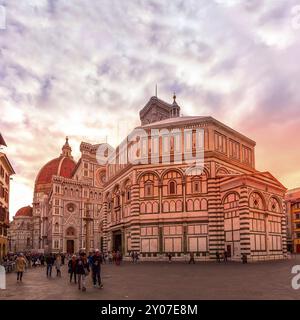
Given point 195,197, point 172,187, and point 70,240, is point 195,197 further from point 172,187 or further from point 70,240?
point 70,240

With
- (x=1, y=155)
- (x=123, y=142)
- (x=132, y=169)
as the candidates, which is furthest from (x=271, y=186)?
(x=1, y=155)

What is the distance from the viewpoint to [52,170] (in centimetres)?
13775

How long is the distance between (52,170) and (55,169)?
1742 millimetres

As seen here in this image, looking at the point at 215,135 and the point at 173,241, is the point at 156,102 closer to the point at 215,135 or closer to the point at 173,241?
the point at 215,135

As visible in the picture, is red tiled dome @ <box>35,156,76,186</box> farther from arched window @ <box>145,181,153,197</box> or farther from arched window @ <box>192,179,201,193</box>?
arched window @ <box>192,179,201,193</box>

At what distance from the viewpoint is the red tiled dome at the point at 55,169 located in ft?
438

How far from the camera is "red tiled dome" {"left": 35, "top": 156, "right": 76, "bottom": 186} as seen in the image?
13338 cm

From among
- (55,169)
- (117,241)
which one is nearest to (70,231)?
(55,169)

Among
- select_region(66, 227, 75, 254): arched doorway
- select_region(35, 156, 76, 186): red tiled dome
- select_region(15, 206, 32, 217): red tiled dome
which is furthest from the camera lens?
select_region(15, 206, 32, 217): red tiled dome

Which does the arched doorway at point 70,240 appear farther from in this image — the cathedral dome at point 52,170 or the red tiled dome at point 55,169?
the cathedral dome at point 52,170

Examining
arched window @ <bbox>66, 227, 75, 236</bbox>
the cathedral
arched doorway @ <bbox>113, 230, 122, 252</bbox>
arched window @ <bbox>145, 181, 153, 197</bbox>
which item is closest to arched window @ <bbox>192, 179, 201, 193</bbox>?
the cathedral

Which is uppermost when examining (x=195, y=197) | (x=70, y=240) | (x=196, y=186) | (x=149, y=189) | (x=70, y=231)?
(x=196, y=186)
